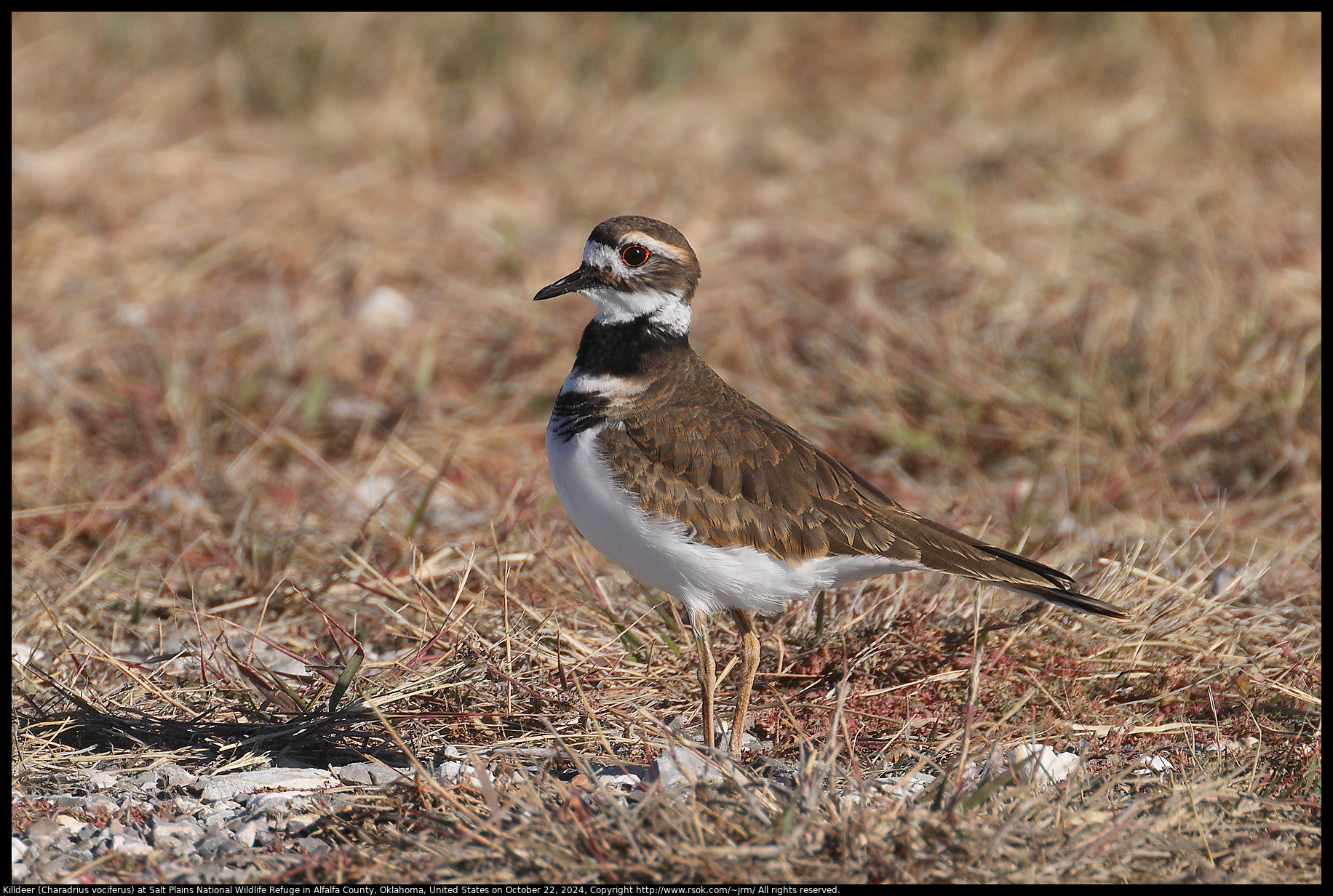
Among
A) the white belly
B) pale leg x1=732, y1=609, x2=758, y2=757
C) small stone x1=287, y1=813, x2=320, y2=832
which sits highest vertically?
the white belly

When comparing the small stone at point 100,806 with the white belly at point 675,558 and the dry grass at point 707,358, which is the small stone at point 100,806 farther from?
the white belly at point 675,558

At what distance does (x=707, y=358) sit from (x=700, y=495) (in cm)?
304

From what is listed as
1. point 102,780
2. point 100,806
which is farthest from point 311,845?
point 102,780

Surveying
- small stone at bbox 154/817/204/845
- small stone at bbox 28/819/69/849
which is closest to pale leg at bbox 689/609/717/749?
small stone at bbox 154/817/204/845

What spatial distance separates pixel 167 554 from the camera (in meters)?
4.78

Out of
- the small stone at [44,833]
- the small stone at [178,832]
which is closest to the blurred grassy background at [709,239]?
the small stone at [178,832]

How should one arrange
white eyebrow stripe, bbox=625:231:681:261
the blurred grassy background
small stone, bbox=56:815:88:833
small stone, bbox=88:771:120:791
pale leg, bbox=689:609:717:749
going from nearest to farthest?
1. small stone, bbox=56:815:88:833
2. small stone, bbox=88:771:120:791
3. pale leg, bbox=689:609:717:749
4. white eyebrow stripe, bbox=625:231:681:261
5. the blurred grassy background

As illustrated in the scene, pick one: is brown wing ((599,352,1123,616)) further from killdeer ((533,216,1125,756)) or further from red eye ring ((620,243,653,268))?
red eye ring ((620,243,653,268))

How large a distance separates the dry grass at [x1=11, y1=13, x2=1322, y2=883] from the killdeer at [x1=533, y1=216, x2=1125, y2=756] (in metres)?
0.39

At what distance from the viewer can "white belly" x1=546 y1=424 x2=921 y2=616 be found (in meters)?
3.46

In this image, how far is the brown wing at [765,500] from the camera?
3.49m

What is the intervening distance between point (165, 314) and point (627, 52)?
15.4ft

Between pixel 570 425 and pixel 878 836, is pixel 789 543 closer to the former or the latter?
pixel 570 425

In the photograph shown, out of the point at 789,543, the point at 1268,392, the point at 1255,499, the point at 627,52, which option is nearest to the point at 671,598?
the point at 789,543
